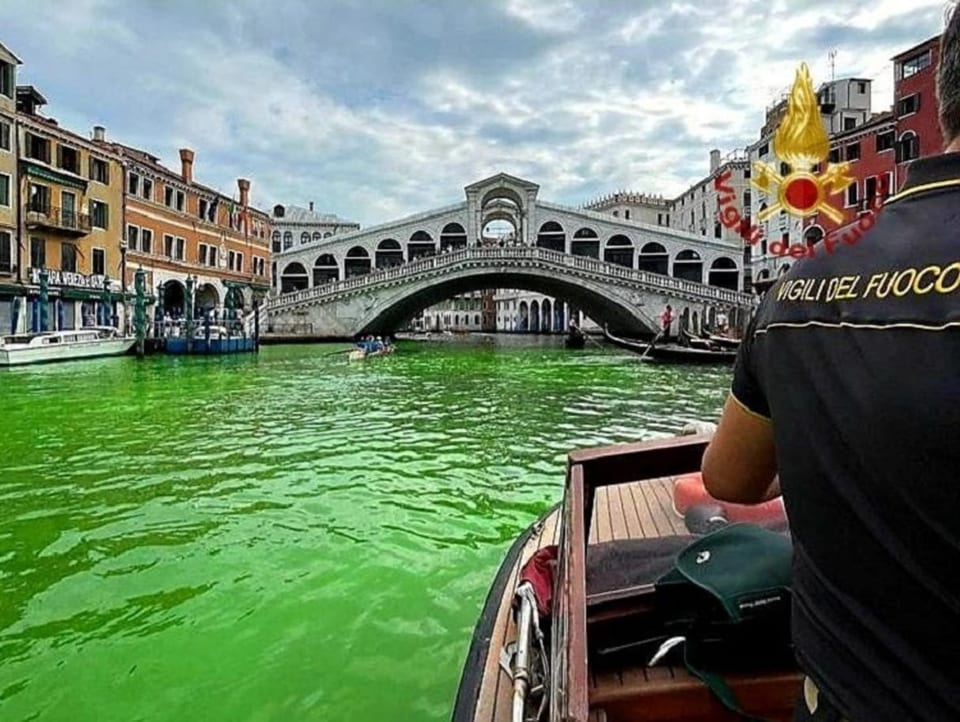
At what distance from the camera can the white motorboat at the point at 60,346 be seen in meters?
16.4

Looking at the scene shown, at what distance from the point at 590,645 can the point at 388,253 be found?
37.7 metres

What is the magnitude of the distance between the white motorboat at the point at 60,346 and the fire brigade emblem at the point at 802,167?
18406 millimetres

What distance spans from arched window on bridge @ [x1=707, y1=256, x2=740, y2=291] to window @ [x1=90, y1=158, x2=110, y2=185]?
27517mm

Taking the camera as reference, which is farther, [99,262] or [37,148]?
[99,262]

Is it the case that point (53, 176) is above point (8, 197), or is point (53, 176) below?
above

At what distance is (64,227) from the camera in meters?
21.6

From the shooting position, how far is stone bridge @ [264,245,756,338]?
2773 centimetres

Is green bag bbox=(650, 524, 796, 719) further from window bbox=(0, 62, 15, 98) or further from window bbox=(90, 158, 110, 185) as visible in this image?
window bbox=(90, 158, 110, 185)

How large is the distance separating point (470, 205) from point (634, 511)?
116 feet

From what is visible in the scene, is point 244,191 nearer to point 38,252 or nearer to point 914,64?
point 38,252

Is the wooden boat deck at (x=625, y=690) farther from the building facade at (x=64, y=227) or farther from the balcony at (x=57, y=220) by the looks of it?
the balcony at (x=57, y=220)

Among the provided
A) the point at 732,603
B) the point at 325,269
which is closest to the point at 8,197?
the point at 325,269

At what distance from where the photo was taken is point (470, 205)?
124 ft

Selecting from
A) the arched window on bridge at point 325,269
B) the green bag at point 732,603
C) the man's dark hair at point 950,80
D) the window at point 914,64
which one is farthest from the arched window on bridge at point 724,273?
the man's dark hair at point 950,80
